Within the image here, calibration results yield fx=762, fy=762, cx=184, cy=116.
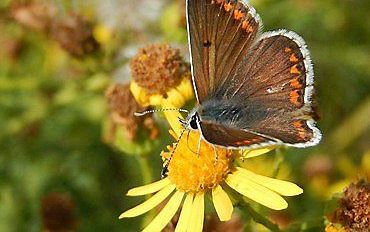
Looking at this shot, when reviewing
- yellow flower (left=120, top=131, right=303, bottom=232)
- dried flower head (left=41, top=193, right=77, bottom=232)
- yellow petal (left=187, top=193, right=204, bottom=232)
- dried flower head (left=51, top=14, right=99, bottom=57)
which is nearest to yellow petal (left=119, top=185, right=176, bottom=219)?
yellow flower (left=120, top=131, right=303, bottom=232)

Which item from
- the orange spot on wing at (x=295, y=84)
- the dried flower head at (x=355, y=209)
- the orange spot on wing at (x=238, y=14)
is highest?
the orange spot on wing at (x=238, y=14)

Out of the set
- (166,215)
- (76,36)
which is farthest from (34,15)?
(166,215)

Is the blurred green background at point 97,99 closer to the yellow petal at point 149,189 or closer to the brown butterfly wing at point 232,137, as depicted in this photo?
the yellow petal at point 149,189

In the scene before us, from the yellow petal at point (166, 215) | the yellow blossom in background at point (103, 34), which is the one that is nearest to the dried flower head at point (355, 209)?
the yellow petal at point (166, 215)

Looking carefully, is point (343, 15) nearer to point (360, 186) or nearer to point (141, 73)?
point (141, 73)

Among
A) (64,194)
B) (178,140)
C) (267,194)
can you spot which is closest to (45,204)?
(64,194)

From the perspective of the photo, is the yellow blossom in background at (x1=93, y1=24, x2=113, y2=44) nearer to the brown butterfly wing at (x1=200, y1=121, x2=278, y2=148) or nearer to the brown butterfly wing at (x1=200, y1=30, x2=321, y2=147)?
the brown butterfly wing at (x1=200, y1=30, x2=321, y2=147)

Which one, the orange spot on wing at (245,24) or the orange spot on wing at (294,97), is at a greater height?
the orange spot on wing at (245,24)
